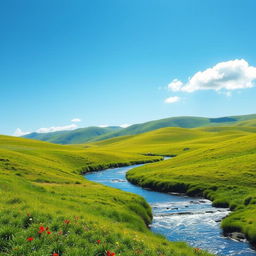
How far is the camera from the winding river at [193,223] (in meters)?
23.3

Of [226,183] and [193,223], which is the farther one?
[226,183]

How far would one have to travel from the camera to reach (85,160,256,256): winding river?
23.3 m

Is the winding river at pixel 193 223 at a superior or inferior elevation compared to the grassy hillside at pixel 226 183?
inferior

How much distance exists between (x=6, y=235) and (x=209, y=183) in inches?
1622

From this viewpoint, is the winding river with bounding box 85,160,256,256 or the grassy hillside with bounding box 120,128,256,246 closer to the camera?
the winding river with bounding box 85,160,256,256

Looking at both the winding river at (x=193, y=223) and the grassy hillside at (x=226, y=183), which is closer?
the winding river at (x=193, y=223)

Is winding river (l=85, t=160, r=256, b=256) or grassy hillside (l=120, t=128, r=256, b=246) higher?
grassy hillside (l=120, t=128, r=256, b=246)

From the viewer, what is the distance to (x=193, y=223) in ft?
97.8

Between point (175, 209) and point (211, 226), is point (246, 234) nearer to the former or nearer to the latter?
point (211, 226)

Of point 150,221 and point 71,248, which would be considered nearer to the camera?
point 71,248

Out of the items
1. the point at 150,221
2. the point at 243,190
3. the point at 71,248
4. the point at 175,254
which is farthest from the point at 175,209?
the point at 71,248

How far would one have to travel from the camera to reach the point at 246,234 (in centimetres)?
2533

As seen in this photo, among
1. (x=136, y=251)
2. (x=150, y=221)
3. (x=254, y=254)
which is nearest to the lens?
(x=136, y=251)

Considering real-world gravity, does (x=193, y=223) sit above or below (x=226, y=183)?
below
